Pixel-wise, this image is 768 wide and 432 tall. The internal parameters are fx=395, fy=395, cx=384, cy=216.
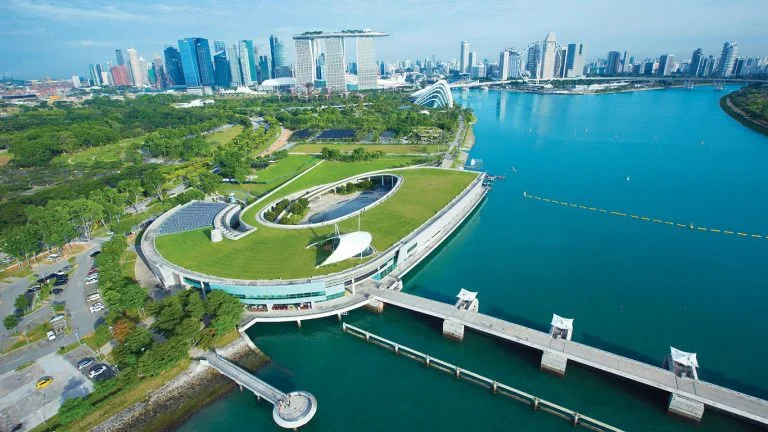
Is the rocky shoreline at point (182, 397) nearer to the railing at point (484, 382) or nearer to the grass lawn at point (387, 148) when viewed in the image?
the railing at point (484, 382)

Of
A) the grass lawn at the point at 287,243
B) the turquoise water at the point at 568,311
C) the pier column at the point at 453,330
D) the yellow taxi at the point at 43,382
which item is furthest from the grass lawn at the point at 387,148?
the yellow taxi at the point at 43,382

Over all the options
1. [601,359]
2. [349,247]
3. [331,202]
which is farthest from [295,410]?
[331,202]

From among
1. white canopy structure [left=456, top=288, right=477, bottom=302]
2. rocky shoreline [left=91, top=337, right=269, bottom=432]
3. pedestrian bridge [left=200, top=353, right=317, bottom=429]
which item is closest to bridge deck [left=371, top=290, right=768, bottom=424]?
white canopy structure [left=456, top=288, right=477, bottom=302]

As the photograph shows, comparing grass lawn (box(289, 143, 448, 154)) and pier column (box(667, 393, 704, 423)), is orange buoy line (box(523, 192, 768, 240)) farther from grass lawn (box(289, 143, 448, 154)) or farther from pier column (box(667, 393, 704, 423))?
pier column (box(667, 393, 704, 423))

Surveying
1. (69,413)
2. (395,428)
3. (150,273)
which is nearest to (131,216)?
(150,273)

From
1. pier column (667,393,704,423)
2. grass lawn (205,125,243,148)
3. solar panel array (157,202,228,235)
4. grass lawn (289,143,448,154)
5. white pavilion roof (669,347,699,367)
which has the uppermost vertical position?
grass lawn (205,125,243,148)

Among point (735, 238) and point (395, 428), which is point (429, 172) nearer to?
point (735, 238)

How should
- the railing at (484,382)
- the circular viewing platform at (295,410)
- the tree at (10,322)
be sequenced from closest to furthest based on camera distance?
the circular viewing platform at (295,410), the railing at (484,382), the tree at (10,322)
